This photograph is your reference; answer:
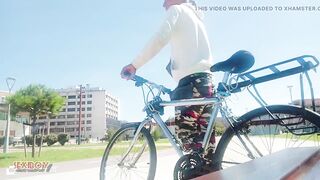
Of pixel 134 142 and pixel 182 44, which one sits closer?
pixel 182 44

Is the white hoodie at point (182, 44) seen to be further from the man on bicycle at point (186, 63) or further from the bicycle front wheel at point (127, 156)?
the bicycle front wheel at point (127, 156)

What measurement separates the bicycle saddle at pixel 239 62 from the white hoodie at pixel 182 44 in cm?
39

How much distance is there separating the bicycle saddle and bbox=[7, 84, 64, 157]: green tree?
12855 mm

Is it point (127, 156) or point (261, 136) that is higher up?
point (261, 136)

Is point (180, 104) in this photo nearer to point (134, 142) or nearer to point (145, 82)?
point (145, 82)

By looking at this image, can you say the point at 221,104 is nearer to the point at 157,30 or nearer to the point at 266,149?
the point at 266,149

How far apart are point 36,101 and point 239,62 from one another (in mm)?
13632

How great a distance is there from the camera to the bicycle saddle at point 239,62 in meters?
1.76

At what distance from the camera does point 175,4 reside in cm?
234

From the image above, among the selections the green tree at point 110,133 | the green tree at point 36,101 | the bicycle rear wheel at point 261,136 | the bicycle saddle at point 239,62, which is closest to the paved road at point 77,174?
the green tree at point 110,133

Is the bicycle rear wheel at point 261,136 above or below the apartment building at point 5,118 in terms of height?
below

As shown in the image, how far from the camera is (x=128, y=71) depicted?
2262 mm

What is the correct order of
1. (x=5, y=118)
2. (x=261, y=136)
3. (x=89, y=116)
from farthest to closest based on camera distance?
(x=89, y=116) < (x=5, y=118) < (x=261, y=136)

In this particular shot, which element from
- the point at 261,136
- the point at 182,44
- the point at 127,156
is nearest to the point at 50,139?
the point at 127,156
